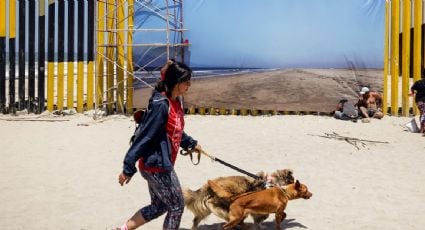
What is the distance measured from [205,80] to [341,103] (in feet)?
10.1

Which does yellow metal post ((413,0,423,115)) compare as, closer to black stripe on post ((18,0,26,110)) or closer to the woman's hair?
black stripe on post ((18,0,26,110))

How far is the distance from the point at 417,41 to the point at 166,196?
9.79 meters

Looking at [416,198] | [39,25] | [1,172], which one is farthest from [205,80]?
[416,198]

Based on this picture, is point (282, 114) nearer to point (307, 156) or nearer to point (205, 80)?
point (205, 80)

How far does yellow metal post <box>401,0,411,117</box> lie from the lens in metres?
12.0

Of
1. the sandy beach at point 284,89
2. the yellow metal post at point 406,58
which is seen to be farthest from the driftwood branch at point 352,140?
the yellow metal post at point 406,58

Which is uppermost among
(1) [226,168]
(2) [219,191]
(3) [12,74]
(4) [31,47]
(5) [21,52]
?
(4) [31,47]

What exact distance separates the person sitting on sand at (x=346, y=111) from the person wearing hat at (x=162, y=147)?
8266mm

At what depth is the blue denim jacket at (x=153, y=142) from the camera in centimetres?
361

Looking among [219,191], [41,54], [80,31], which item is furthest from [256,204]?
[41,54]

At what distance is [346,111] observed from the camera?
38.2ft

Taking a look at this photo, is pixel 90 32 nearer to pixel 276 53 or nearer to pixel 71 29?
pixel 71 29

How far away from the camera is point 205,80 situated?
1235 cm

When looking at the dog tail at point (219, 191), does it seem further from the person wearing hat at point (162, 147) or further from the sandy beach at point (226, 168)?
the person wearing hat at point (162, 147)
